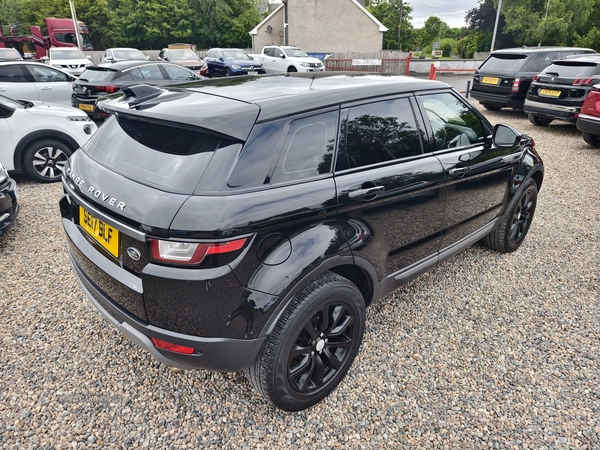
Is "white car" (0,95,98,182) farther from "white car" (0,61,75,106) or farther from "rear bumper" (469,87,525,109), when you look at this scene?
"rear bumper" (469,87,525,109)

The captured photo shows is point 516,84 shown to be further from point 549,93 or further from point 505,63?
point 549,93

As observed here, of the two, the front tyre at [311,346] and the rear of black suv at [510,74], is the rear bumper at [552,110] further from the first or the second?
the front tyre at [311,346]

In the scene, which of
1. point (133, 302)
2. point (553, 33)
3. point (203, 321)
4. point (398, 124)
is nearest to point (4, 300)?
point (133, 302)

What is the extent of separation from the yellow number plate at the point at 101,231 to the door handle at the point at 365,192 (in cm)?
120

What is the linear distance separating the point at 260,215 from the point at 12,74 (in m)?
9.05

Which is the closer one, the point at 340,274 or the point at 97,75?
the point at 340,274

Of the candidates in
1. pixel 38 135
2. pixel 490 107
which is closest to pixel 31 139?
pixel 38 135

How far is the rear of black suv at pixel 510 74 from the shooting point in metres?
10.3

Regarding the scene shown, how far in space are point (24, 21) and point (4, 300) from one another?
59720 mm

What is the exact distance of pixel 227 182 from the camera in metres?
1.83

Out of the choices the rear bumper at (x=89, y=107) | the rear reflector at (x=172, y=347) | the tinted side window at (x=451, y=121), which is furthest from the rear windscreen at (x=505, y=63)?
the rear reflector at (x=172, y=347)

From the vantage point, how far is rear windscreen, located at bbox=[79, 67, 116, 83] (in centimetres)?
891

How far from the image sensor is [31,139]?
5.45 m

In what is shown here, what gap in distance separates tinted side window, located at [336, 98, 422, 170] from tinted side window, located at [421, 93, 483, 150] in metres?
0.25
